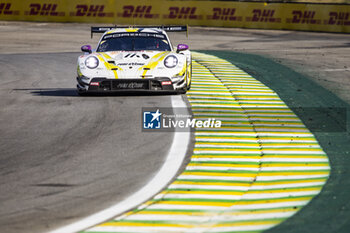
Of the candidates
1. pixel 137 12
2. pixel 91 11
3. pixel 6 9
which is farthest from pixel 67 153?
pixel 6 9

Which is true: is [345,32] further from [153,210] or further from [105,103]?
[153,210]

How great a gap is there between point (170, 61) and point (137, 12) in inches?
1033

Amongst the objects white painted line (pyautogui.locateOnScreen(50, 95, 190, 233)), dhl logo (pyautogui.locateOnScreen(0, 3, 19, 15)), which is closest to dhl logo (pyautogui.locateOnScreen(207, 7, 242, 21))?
dhl logo (pyautogui.locateOnScreen(0, 3, 19, 15))

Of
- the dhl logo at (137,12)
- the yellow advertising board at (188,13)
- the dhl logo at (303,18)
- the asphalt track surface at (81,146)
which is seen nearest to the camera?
the asphalt track surface at (81,146)

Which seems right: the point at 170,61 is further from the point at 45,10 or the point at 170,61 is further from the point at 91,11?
the point at 45,10

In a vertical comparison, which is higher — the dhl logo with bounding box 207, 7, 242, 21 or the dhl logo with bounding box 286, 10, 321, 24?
the dhl logo with bounding box 207, 7, 242, 21

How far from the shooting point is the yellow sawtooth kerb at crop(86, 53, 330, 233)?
5.73 m

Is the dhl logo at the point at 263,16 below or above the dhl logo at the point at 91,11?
below

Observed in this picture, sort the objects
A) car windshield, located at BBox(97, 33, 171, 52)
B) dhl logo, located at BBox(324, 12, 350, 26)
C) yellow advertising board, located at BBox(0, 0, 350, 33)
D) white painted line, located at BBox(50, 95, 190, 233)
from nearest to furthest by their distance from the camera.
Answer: white painted line, located at BBox(50, 95, 190, 233) < car windshield, located at BBox(97, 33, 171, 52) < dhl logo, located at BBox(324, 12, 350, 26) < yellow advertising board, located at BBox(0, 0, 350, 33)

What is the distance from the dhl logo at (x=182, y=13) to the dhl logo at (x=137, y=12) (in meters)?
1.06

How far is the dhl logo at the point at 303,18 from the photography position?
35.9 metres

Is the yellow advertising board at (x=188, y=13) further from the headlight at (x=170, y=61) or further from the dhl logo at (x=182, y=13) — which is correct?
the headlight at (x=170, y=61)

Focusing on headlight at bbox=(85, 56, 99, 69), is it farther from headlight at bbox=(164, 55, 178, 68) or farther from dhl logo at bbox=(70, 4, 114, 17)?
dhl logo at bbox=(70, 4, 114, 17)

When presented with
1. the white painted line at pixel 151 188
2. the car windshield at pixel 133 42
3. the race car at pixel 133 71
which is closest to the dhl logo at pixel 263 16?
the car windshield at pixel 133 42
